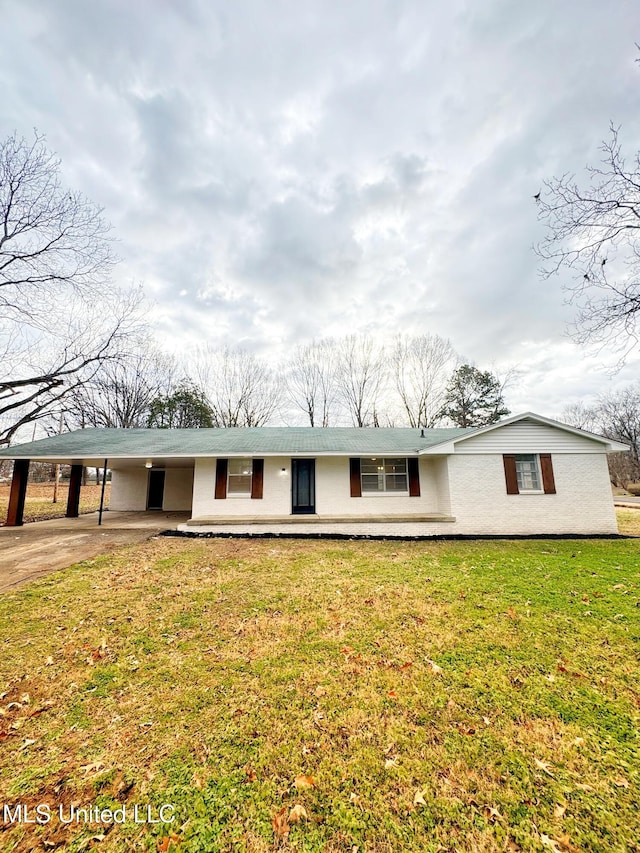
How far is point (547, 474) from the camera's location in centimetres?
1065

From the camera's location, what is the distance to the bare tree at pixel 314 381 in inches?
996

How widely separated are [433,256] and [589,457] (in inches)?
412

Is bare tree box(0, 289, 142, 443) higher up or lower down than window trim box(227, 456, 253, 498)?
higher up

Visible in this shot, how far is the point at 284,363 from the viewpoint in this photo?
1022 inches

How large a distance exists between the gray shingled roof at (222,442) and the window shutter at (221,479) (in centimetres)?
58

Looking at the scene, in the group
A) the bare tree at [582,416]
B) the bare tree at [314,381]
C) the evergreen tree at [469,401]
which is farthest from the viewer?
the bare tree at [582,416]

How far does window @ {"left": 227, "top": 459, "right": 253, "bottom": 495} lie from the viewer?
11.4 m

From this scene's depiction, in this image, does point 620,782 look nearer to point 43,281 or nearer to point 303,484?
point 303,484

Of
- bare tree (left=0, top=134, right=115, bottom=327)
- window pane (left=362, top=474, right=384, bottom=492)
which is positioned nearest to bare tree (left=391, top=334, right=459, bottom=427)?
window pane (left=362, top=474, right=384, bottom=492)

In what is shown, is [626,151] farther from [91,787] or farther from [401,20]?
[91,787]

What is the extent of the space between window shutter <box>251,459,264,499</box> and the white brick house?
0.11 ft

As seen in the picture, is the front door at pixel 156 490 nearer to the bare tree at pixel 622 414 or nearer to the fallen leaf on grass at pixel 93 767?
the fallen leaf on grass at pixel 93 767

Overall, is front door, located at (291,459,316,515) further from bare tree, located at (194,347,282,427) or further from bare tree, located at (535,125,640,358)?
bare tree, located at (194,347,282,427)

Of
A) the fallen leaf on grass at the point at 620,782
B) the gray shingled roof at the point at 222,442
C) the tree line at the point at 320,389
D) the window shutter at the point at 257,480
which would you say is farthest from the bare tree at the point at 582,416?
the fallen leaf on grass at the point at 620,782
